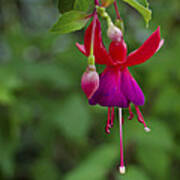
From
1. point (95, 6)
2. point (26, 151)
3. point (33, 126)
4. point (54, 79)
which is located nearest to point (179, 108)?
point (54, 79)

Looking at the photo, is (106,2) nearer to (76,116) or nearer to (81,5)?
(81,5)

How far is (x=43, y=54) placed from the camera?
2158 mm

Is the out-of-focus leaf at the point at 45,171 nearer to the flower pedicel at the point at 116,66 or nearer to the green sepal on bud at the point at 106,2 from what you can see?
the flower pedicel at the point at 116,66

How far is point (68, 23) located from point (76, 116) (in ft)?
3.70

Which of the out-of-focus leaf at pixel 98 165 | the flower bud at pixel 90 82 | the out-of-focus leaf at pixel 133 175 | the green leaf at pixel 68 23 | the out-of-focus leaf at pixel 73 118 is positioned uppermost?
the green leaf at pixel 68 23

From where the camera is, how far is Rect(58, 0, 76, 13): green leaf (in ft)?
2.34

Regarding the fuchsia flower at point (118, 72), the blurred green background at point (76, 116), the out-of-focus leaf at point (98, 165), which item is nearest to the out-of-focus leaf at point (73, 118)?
the blurred green background at point (76, 116)

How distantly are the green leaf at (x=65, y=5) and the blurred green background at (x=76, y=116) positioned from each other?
80 cm

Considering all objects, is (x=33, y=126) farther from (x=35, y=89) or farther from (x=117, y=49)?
(x=117, y=49)

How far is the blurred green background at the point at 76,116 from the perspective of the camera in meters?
1.67

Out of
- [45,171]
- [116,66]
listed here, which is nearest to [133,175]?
[45,171]

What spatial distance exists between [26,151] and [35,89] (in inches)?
22.8

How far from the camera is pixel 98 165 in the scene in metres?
1.61

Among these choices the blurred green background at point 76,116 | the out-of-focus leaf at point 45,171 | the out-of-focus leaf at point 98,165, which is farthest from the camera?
the out-of-focus leaf at point 45,171
